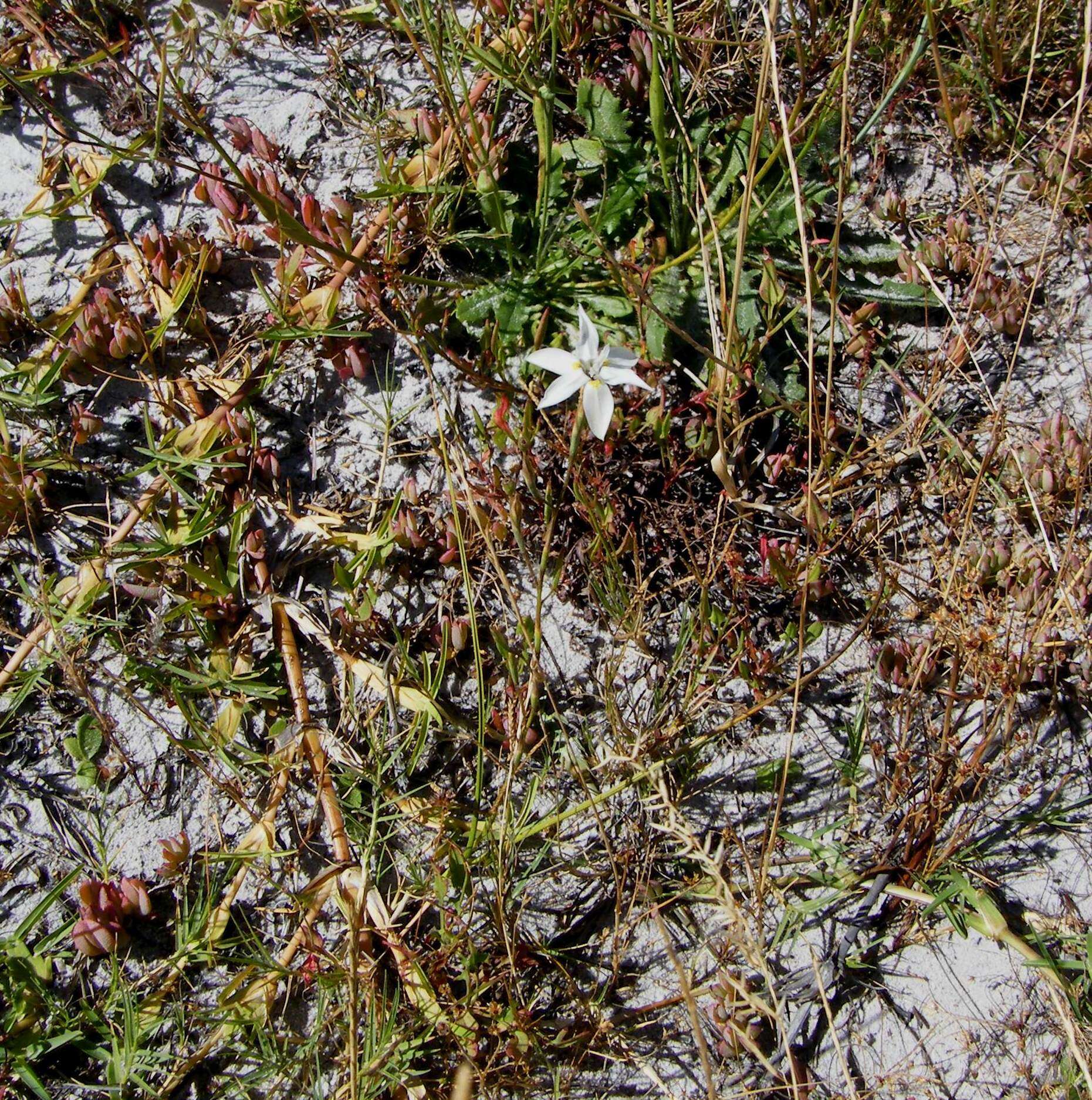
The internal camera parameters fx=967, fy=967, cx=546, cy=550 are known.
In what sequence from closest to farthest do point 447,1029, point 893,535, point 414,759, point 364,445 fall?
point 447,1029, point 414,759, point 893,535, point 364,445

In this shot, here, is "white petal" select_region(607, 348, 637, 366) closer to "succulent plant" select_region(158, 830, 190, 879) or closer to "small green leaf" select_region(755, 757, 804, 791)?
"small green leaf" select_region(755, 757, 804, 791)

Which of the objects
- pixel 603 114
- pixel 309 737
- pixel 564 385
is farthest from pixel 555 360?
pixel 309 737

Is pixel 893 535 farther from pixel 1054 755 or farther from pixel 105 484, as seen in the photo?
pixel 105 484

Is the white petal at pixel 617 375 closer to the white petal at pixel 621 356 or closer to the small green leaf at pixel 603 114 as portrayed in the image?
the white petal at pixel 621 356

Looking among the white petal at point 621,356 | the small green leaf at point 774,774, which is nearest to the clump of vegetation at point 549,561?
the small green leaf at point 774,774

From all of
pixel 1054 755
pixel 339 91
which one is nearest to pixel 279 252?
pixel 339 91

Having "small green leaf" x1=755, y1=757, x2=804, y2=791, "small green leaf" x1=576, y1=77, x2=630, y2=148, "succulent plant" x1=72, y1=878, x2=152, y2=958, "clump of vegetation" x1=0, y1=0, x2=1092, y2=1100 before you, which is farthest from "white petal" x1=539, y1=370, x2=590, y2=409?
"succulent plant" x1=72, y1=878, x2=152, y2=958
